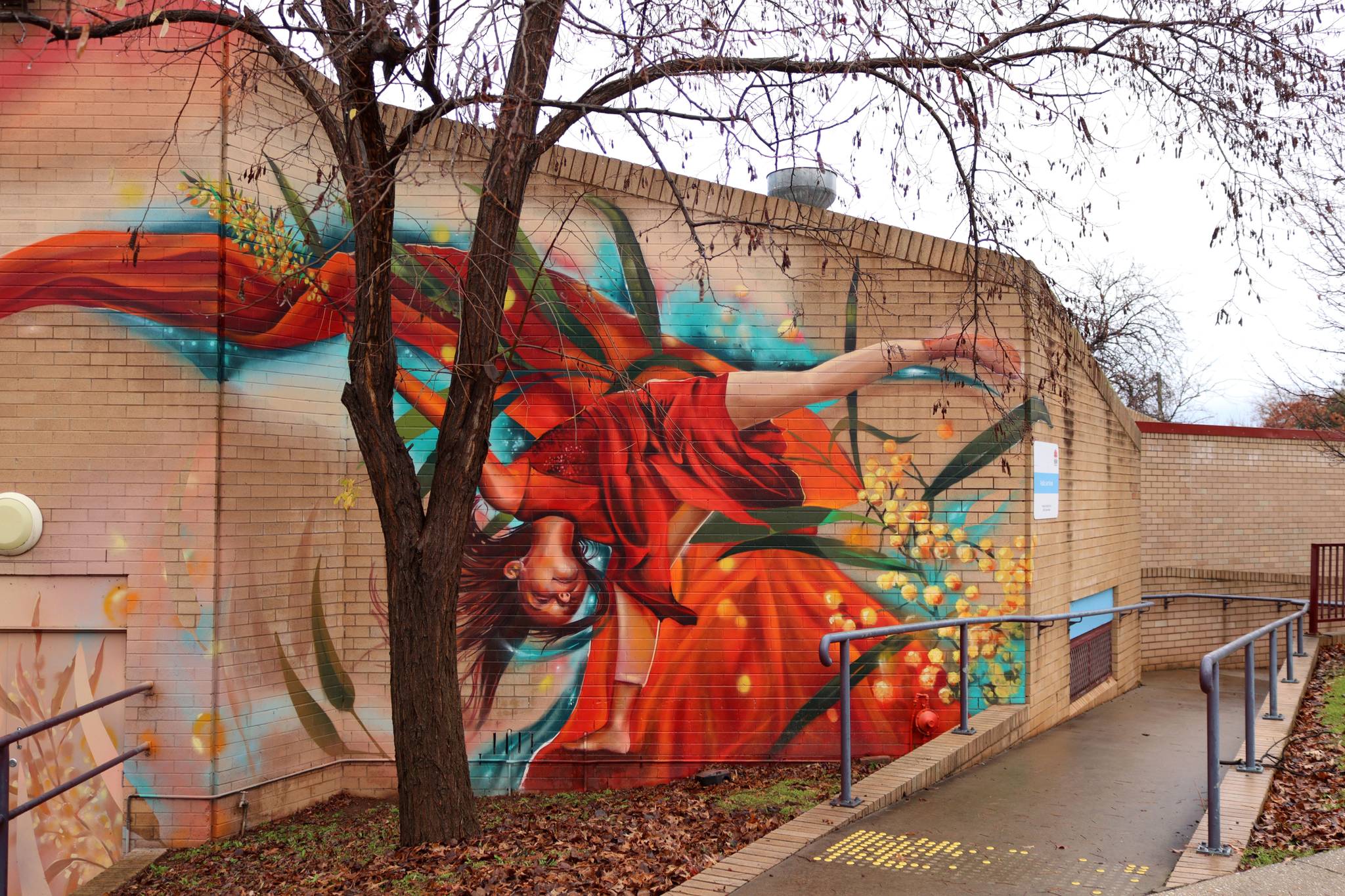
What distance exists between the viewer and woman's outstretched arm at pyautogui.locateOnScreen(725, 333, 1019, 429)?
25.6 feet

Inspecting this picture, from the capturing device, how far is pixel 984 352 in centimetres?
788

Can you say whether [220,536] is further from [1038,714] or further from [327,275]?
[1038,714]

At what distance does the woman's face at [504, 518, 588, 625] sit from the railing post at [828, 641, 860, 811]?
2.49 m

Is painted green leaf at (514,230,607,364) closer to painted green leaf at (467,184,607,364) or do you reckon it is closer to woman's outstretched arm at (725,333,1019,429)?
painted green leaf at (467,184,607,364)

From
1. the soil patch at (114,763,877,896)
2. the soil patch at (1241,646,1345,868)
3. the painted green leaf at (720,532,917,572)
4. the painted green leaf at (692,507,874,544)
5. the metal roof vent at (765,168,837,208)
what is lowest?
the soil patch at (114,763,877,896)

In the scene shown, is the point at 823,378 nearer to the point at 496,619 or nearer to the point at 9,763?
the point at 496,619

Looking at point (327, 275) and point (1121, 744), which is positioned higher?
point (327, 275)

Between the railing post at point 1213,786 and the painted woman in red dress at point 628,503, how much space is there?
11.0 feet

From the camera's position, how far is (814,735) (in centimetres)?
769

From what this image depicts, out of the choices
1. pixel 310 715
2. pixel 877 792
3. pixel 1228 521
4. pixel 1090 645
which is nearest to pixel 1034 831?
pixel 877 792

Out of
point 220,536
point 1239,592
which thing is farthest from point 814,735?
point 1239,592

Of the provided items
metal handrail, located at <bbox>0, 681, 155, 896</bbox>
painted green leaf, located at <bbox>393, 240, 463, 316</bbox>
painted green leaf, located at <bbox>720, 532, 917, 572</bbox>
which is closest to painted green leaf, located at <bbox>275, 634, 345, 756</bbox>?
metal handrail, located at <bbox>0, 681, 155, 896</bbox>

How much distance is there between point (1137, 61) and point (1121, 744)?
478 centimetres

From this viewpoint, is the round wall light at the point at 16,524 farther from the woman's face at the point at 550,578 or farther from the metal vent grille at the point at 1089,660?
the metal vent grille at the point at 1089,660
